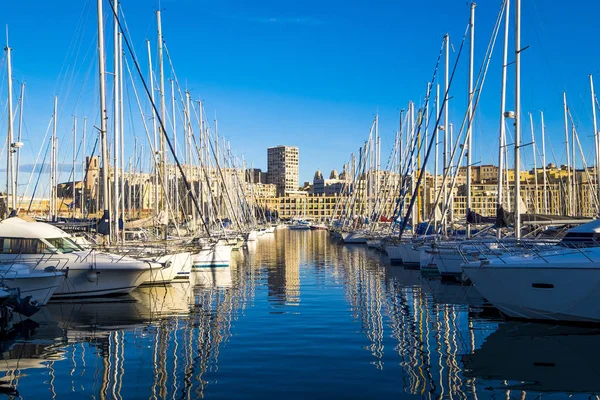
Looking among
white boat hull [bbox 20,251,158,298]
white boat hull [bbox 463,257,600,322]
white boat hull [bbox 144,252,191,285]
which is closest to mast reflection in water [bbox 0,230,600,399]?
white boat hull [bbox 463,257,600,322]

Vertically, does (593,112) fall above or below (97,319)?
above

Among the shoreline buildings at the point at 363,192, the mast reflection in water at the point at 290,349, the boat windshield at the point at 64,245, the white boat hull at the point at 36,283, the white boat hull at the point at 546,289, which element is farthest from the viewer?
the shoreline buildings at the point at 363,192

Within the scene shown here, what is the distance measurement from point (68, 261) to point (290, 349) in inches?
446

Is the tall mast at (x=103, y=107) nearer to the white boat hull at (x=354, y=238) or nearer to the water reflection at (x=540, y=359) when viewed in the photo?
the water reflection at (x=540, y=359)

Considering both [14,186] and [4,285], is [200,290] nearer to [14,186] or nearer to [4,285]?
[4,285]

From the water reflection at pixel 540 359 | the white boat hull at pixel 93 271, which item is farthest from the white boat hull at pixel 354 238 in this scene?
the water reflection at pixel 540 359

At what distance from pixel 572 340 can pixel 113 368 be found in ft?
35.9

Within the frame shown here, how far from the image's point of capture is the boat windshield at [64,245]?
23.8 meters

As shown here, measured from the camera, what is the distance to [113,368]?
13.6m

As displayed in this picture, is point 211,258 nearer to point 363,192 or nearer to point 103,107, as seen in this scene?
point 103,107

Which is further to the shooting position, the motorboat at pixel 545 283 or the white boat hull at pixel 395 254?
the white boat hull at pixel 395 254

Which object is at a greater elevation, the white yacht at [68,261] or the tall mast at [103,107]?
the tall mast at [103,107]

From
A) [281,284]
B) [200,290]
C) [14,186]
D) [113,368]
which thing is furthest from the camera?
[14,186]

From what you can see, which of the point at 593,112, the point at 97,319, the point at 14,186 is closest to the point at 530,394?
the point at 97,319
